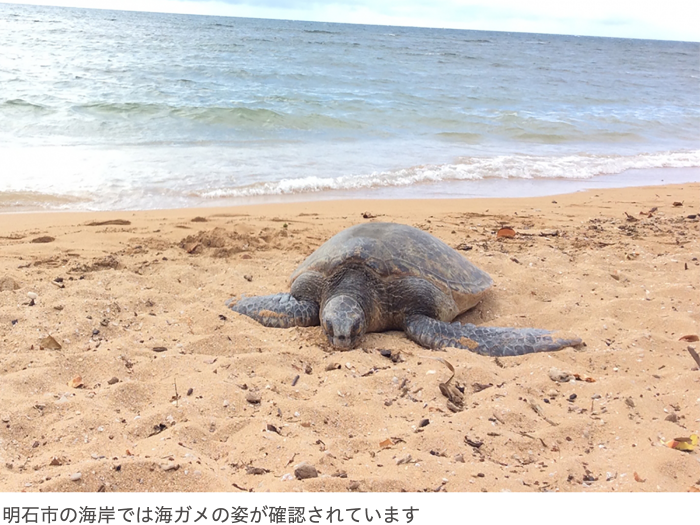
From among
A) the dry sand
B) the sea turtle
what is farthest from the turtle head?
the dry sand

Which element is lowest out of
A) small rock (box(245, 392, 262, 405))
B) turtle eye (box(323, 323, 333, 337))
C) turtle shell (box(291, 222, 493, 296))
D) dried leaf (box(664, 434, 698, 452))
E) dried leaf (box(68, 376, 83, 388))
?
dried leaf (box(68, 376, 83, 388))

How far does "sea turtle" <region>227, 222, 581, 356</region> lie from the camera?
367 cm

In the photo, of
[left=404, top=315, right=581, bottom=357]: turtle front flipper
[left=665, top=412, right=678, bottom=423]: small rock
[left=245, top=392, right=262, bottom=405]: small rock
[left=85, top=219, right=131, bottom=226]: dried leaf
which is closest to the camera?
[left=665, top=412, right=678, bottom=423]: small rock

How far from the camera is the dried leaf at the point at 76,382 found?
2904mm

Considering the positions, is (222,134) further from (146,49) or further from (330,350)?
(146,49)

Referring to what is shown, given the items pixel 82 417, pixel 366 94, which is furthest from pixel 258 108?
pixel 82 417

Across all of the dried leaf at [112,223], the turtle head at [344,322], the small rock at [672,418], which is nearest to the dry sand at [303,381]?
the small rock at [672,418]

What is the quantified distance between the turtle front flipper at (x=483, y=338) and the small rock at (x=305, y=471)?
1.70m

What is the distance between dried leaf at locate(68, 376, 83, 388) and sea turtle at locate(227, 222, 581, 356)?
1.36m

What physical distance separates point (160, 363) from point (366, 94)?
16437 millimetres

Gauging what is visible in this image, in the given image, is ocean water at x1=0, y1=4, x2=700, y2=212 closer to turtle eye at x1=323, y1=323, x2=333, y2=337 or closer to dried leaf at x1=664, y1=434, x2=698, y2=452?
turtle eye at x1=323, y1=323, x2=333, y2=337

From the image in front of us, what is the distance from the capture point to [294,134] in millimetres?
12250

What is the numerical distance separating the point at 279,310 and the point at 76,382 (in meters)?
1.54

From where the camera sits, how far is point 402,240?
14.0 feet
